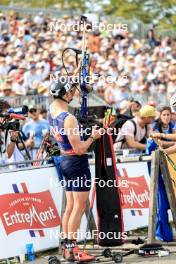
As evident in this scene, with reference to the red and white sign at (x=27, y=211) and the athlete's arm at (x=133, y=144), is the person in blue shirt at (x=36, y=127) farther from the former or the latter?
the red and white sign at (x=27, y=211)

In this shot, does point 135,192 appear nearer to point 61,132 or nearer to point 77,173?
point 77,173

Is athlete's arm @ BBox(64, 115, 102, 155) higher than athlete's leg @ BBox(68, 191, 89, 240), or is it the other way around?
athlete's arm @ BBox(64, 115, 102, 155)

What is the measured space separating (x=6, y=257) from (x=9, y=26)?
16.0 meters

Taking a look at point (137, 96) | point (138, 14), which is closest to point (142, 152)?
point (137, 96)

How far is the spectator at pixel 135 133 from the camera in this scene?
44.1 ft

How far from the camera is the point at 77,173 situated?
980cm

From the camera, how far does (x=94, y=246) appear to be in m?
10.8

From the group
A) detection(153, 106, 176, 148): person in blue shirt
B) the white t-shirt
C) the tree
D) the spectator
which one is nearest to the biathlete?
detection(153, 106, 176, 148): person in blue shirt

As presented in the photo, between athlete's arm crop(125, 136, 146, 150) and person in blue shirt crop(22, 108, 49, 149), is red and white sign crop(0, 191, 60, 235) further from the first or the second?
person in blue shirt crop(22, 108, 49, 149)

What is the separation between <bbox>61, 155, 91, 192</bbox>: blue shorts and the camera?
979 centimetres

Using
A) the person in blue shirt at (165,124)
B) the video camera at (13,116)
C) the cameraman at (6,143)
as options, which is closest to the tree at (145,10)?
the person in blue shirt at (165,124)

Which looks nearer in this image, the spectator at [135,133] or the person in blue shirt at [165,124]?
the person in blue shirt at [165,124]

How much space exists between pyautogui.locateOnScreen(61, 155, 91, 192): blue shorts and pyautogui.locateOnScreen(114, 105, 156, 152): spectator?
11.4ft

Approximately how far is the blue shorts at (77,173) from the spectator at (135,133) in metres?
3.49
